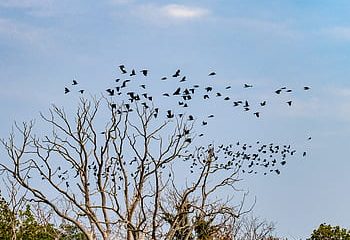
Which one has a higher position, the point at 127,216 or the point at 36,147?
the point at 36,147

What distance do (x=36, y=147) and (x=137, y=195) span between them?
8.78 ft

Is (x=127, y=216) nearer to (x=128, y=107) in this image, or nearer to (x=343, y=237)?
(x=128, y=107)

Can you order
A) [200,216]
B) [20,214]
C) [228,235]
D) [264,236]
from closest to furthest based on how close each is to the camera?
[200,216] → [20,214] → [228,235] → [264,236]

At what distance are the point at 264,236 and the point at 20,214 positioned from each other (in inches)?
365

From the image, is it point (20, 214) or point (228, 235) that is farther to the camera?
point (228, 235)

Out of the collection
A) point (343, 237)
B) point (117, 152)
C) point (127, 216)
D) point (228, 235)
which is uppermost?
point (343, 237)

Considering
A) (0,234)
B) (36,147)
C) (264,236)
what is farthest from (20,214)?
(264,236)

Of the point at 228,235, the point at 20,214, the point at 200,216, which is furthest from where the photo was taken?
the point at 228,235

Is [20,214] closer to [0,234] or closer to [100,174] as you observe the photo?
[0,234]

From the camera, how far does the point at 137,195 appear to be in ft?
60.5

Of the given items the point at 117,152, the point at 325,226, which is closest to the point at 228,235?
the point at 325,226

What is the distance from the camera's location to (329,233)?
29.0 meters

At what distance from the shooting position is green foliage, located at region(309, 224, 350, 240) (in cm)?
2881

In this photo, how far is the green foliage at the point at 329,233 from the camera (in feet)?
94.5
